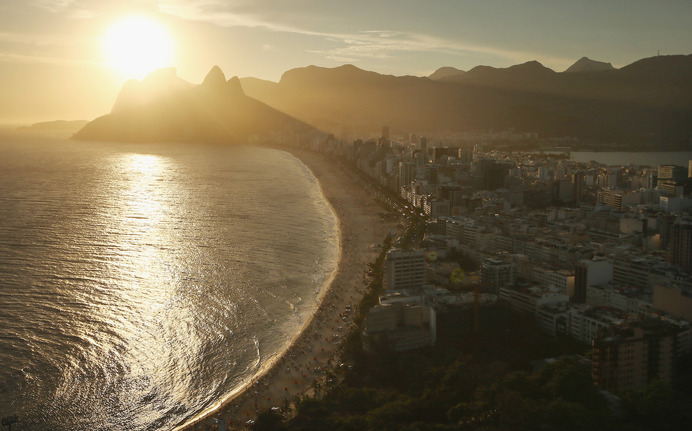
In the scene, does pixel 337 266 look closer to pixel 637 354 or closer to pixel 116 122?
pixel 637 354

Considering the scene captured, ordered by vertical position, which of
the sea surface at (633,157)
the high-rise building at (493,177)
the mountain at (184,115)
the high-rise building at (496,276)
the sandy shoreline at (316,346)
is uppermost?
the mountain at (184,115)

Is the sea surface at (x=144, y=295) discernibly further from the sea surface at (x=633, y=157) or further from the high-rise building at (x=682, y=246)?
the sea surface at (x=633, y=157)

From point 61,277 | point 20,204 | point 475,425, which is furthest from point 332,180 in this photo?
point 475,425


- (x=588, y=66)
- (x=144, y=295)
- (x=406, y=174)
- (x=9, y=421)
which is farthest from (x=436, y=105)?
(x=9, y=421)

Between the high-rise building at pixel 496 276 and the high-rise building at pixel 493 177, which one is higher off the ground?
the high-rise building at pixel 493 177

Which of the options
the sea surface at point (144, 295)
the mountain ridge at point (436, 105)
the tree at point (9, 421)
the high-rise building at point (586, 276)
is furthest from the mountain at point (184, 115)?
the tree at point (9, 421)

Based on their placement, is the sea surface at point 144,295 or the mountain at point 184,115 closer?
Answer: the sea surface at point 144,295

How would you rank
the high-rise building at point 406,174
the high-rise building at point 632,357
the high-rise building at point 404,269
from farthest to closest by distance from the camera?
the high-rise building at point 406,174
the high-rise building at point 404,269
the high-rise building at point 632,357

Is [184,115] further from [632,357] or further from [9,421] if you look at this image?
[632,357]
